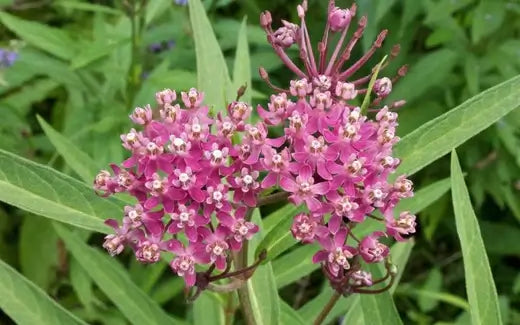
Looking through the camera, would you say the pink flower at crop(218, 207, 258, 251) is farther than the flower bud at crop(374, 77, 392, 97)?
No

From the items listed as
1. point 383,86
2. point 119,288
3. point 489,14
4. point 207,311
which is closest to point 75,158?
point 119,288

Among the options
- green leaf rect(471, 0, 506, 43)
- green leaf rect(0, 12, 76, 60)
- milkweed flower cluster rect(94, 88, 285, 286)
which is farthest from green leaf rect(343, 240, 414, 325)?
green leaf rect(0, 12, 76, 60)

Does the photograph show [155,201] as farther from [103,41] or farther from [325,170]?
[103,41]

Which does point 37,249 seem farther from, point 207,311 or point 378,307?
point 378,307

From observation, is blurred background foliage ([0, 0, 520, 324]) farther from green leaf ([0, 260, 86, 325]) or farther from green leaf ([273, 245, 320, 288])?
green leaf ([0, 260, 86, 325])

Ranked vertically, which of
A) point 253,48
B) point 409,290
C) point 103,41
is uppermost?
point 103,41

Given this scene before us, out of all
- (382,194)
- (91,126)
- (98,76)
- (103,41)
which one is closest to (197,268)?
(382,194)

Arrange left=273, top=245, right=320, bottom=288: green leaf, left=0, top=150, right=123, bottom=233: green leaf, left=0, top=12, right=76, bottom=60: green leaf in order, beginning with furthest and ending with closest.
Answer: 1. left=0, top=12, right=76, bottom=60: green leaf
2. left=273, top=245, right=320, bottom=288: green leaf
3. left=0, top=150, right=123, bottom=233: green leaf
